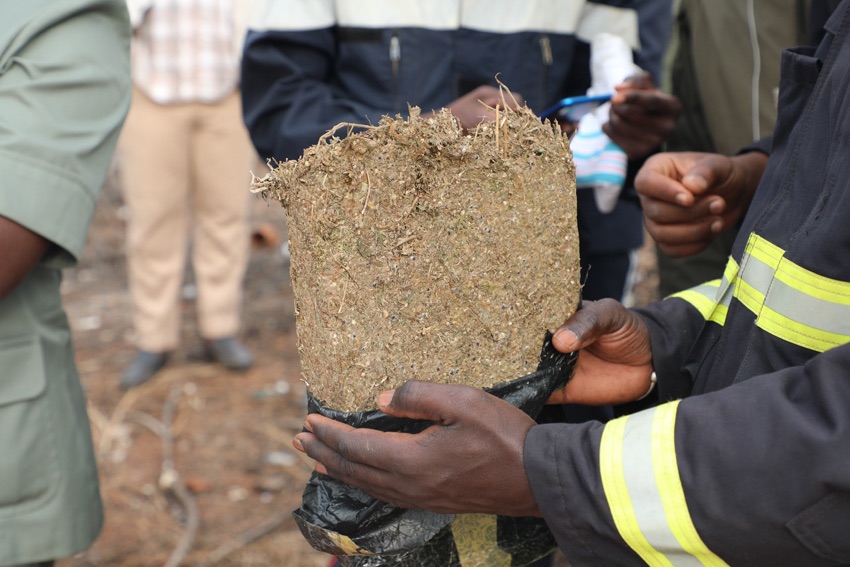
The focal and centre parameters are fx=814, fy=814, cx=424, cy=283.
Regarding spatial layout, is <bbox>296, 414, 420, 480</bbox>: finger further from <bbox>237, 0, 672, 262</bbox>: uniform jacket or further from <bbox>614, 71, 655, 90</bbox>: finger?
<bbox>614, 71, 655, 90</bbox>: finger

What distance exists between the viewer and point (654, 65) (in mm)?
2697

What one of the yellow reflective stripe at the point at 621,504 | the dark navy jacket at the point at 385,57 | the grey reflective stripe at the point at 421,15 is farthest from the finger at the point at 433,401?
the grey reflective stripe at the point at 421,15

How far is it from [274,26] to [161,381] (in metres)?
2.60

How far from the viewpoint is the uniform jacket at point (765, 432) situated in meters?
0.93

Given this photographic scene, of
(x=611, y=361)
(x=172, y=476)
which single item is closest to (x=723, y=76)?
(x=611, y=361)

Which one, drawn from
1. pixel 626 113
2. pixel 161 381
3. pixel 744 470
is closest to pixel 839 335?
pixel 744 470

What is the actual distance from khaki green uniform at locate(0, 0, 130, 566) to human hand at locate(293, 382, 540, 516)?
868mm

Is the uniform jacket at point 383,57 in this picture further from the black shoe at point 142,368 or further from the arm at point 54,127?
the black shoe at point 142,368

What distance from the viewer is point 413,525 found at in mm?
1248

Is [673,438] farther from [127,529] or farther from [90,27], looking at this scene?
[127,529]

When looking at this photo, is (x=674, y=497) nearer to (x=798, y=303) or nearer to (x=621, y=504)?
(x=621, y=504)

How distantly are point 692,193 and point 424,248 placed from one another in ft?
2.46

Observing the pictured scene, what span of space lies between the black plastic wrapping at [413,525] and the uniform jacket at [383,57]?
2.67ft

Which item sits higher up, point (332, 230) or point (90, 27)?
point (90, 27)
